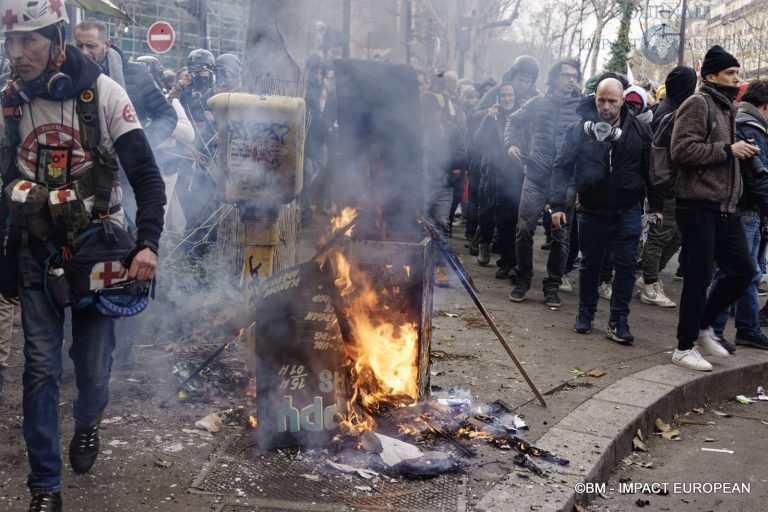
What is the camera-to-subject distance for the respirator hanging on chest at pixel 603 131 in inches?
263

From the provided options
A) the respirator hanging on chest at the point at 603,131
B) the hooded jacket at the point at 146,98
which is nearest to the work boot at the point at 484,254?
the respirator hanging on chest at the point at 603,131

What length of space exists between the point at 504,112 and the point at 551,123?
1.82m

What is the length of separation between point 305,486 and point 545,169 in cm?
544

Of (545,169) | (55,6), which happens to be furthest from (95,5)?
(55,6)

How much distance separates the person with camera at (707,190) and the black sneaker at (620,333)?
60 centimetres

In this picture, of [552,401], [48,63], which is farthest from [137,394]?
[552,401]

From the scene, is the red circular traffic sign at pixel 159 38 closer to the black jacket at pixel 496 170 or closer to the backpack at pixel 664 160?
the black jacket at pixel 496 170

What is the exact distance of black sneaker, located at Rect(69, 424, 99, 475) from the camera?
3738mm

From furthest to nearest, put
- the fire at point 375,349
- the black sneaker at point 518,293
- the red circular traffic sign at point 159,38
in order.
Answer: the red circular traffic sign at point 159,38 → the black sneaker at point 518,293 → the fire at point 375,349

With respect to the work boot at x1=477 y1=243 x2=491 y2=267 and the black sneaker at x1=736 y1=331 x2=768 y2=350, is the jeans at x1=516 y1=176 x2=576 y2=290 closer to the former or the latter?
the black sneaker at x1=736 y1=331 x2=768 y2=350

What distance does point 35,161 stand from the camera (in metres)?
3.46

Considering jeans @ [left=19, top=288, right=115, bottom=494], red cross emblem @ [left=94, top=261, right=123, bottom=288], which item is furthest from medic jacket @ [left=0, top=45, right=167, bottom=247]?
jeans @ [left=19, top=288, right=115, bottom=494]

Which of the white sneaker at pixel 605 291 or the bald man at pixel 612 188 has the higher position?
the bald man at pixel 612 188

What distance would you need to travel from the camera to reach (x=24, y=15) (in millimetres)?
3295
